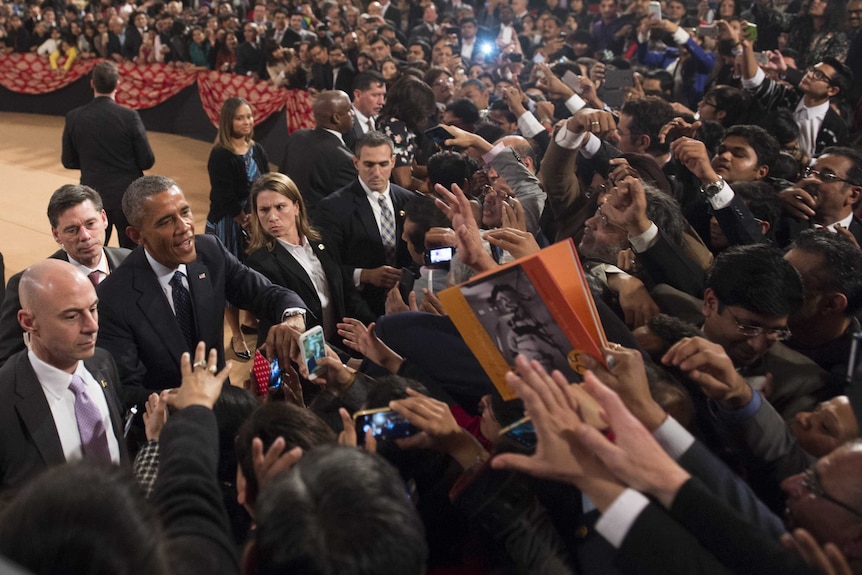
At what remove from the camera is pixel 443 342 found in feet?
8.15

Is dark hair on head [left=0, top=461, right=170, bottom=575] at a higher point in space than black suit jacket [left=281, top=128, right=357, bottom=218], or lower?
higher

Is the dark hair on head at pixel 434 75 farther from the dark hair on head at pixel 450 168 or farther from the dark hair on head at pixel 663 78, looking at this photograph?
the dark hair on head at pixel 450 168

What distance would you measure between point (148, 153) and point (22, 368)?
4108 mm

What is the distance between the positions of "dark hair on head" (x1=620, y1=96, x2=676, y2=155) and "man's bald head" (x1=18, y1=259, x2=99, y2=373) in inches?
124

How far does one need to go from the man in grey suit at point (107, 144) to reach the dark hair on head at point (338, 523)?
4979mm

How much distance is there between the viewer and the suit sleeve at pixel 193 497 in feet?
4.99

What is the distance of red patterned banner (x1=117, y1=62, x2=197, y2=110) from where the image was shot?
39.6 ft

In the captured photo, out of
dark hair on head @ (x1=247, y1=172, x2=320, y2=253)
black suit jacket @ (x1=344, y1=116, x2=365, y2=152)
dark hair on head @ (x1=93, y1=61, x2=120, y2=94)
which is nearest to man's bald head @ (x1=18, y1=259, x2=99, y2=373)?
dark hair on head @ (x1=247, y1=172, x2=320, y2=253)

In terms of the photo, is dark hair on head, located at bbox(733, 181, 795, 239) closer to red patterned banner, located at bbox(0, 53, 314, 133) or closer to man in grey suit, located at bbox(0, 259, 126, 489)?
man in grey suit, located at bbox(0, 259, 126, 489)

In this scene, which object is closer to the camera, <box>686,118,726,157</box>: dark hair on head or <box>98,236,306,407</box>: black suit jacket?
<box>98,236,306,407</box>: black suit jacket

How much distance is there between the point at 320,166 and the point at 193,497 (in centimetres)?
373

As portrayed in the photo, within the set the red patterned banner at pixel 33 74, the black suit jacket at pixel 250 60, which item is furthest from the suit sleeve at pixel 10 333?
the red patterned banner at pixel 33 74

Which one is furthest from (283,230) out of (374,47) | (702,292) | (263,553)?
(374,47)

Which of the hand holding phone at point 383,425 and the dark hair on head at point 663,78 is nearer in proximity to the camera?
the hand holding phone at point 383,425
